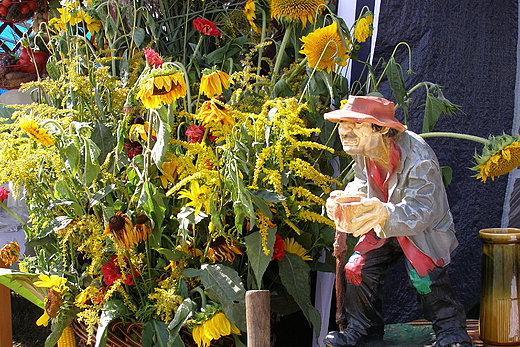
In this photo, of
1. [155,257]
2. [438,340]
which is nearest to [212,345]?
[155,257]

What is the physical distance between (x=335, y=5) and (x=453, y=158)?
0.67 meters

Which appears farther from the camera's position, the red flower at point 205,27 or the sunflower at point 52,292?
the red flower at point 205,27

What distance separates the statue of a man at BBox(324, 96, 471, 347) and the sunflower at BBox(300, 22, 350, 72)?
43 centimetres

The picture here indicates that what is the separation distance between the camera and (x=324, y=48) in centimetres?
153

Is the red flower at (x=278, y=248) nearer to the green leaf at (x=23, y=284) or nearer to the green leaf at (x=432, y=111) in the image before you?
the green leaf at (x=432, y=111)

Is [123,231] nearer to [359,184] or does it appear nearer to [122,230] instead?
[122,230]

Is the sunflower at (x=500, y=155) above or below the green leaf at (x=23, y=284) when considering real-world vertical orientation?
above

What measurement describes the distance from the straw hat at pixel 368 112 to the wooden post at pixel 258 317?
0.37 m

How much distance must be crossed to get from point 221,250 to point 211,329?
0.63ft

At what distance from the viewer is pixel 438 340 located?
114cm

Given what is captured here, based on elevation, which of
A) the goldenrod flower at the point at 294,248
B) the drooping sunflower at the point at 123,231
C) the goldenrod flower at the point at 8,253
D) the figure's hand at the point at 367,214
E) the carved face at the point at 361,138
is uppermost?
the carved face at the point at 361,138

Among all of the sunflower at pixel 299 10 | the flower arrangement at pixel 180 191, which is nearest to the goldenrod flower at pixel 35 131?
the flower arrangement at pixel 180 191

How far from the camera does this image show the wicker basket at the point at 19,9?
2521 mm

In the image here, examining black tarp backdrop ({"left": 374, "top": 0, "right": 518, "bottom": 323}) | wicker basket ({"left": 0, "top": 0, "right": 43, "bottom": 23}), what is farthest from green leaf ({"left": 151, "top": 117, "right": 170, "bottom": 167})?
wicker basket ({"left": 0, "top": 0, "right": 43, "bottom": 23})
